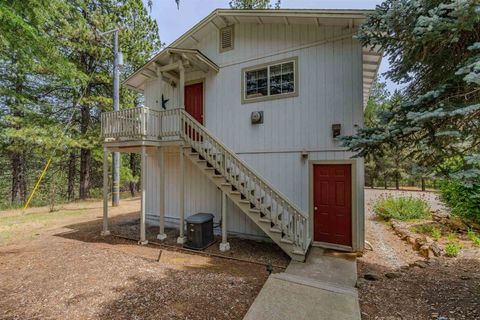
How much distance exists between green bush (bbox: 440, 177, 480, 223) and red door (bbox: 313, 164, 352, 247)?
150 inches

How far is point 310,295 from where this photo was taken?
3.70 meters

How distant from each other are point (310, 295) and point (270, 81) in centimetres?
587

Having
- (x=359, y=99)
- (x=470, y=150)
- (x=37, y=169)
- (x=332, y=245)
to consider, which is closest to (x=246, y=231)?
(x=332, y=245)

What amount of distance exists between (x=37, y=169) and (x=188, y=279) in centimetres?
2100

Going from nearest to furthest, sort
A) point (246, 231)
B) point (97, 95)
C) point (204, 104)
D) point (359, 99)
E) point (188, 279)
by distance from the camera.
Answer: point (188, 279)
point (359, 99)
point (246, 231)
point (204, 104)
point (97, 95)

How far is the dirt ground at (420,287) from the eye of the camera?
3248 millimetres

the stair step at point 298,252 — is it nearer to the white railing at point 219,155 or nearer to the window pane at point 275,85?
the white railing at point 219,155

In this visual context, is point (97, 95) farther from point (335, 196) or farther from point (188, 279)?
point (335, 196)

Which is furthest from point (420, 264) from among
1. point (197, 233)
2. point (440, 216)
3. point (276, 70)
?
point (276, 70)

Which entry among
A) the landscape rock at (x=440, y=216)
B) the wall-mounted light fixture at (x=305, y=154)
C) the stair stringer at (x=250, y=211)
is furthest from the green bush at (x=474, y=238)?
the wall-mounted light fixture at (x=305, y=154)

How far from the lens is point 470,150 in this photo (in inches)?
157

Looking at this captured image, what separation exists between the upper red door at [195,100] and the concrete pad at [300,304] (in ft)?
20.6

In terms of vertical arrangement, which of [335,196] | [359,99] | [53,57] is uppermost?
[53,57]

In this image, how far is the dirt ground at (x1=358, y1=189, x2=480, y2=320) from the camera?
3.25 metres
